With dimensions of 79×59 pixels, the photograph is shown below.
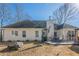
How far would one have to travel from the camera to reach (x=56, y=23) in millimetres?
4320

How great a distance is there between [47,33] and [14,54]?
0.61 metres

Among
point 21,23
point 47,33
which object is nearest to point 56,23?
point 47,33

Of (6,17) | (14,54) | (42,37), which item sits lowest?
(14,54)

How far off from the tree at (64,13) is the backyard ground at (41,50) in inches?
15.6

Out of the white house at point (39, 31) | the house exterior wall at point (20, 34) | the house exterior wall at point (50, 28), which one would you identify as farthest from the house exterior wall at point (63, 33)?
the house exterior wall at point (20, 34)

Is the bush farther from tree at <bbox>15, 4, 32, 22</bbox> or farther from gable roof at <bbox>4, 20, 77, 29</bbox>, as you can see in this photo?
tree at <bbox>15, 4, 32, 22</bbox>

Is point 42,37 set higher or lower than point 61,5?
lower

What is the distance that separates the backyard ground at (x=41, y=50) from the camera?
4336mm

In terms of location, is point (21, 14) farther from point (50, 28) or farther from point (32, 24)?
point (50, 28)

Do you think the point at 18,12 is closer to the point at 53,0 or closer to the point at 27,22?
the point at 27,22

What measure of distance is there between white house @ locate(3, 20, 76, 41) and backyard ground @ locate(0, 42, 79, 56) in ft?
0.36

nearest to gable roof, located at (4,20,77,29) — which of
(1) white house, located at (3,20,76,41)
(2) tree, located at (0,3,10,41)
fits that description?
(1) white house, located at (3,20,76,41)

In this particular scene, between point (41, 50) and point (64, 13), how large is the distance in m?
0.68

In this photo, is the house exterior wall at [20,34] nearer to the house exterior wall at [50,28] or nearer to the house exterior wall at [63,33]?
the house exterior wall at [50,28]
